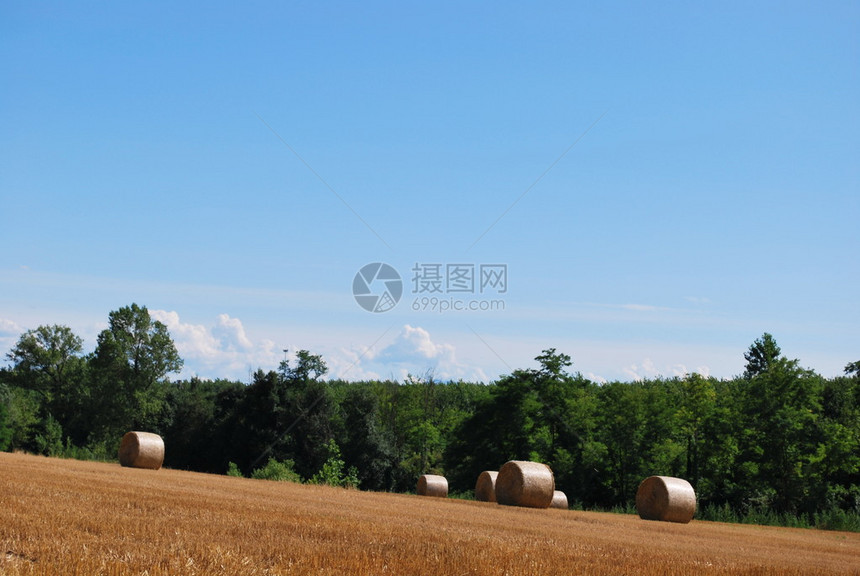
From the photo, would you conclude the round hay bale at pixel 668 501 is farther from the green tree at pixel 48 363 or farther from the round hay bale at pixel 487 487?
the green tree at pixel 48 363

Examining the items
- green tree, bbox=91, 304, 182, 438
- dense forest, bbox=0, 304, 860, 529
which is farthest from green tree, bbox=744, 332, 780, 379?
green tree, bbox=91, 304, 182, 438

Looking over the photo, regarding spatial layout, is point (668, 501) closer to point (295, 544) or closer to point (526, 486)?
point (526, 486)

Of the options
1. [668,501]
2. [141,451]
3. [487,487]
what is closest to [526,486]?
[668,501]

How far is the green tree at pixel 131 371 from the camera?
260ft

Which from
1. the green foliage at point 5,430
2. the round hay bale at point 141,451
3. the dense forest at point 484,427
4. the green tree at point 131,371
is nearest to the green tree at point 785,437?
the dense forest at point 484,427

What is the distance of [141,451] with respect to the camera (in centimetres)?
3497

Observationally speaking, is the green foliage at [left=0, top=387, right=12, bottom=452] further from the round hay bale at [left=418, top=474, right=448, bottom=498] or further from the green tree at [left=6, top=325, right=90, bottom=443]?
the round hay bale at [left=418, top=474, right=448, bottom=498]

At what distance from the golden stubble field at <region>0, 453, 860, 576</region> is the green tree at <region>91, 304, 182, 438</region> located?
2489 inches

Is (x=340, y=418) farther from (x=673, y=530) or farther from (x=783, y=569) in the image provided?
(x=783, y=569)

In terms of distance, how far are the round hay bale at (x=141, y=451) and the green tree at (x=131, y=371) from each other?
44.7m

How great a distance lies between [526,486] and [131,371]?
203ft

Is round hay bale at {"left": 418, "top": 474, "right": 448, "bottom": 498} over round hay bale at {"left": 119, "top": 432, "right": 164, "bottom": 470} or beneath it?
beneath

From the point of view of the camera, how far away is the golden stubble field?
8594 mm

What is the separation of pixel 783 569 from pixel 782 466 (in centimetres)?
4353
